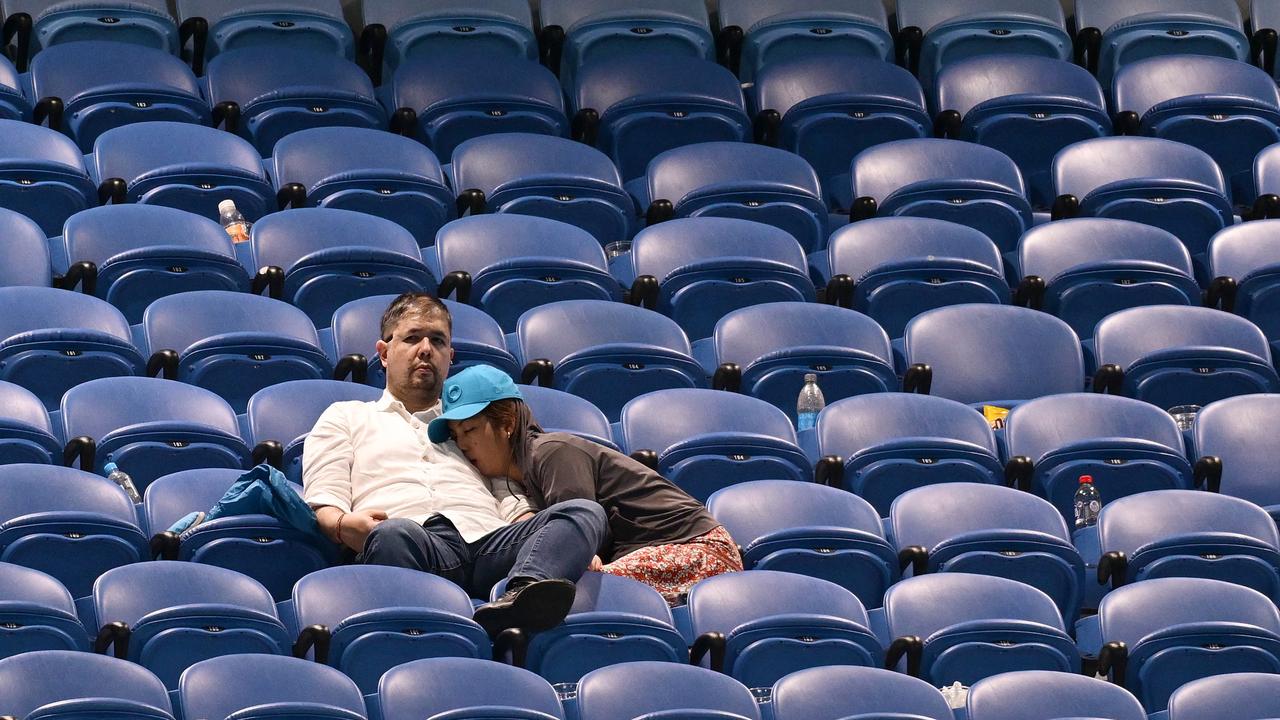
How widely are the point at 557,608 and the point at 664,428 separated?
3.63ft

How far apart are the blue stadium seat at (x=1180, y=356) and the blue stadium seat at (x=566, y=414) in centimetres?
146

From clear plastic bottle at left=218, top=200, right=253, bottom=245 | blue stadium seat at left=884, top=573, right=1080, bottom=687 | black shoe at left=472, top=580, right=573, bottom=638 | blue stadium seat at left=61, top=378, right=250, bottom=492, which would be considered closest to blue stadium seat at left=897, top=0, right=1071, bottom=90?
clear plastic bottle at left=218, top=200, right=253, bottom=245

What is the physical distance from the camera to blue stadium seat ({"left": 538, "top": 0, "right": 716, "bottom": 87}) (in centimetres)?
792

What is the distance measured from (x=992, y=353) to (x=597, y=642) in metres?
2.01

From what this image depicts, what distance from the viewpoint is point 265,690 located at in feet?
13.9

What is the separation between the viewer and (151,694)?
13.7 feet

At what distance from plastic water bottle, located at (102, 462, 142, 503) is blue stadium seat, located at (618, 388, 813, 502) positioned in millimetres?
1084

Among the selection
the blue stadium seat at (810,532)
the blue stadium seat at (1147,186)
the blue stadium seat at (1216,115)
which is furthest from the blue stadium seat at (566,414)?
the blue stadium seat at (1216,115)

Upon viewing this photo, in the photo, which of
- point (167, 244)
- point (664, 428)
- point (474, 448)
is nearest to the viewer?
point (474, 448)

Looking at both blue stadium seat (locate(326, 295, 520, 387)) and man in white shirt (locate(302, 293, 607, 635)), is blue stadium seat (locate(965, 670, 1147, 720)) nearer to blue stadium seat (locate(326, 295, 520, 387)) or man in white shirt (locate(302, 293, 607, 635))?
man in white shirt (locate(302, 293, 607, 635))

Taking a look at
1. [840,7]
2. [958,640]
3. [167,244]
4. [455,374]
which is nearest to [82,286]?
[167,244]

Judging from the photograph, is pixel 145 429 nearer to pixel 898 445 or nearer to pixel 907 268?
pixel 898 445

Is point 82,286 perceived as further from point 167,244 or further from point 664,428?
point 664,428

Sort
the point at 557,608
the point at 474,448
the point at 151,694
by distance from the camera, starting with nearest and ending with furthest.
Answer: the point at 151,694
the point at 557,608
the point at 474,448
